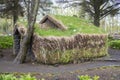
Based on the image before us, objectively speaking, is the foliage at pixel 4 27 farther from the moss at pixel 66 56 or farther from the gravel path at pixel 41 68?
the gravel path at pixel 41 68

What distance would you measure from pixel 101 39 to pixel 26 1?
38.7ft

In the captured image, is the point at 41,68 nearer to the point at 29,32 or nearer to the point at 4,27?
the point at 29,32

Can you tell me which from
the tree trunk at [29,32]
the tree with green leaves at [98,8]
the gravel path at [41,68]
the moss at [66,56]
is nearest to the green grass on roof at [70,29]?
the tree trunk at [29,32]

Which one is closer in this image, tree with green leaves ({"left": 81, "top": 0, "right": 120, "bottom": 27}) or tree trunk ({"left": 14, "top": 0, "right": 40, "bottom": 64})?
tree trunk ({"left": 14, "top": 0, "right": 40, "bottom": 64})

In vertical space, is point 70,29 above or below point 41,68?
above

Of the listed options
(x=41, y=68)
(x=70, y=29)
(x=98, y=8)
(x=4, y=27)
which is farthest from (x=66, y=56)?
(x=4, y=27)

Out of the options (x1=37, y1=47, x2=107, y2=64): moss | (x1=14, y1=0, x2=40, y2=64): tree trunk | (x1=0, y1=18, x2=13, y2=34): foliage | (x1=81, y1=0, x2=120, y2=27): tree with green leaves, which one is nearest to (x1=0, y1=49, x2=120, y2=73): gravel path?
(x1=37, y1=47, x2=107, y2=64): moss

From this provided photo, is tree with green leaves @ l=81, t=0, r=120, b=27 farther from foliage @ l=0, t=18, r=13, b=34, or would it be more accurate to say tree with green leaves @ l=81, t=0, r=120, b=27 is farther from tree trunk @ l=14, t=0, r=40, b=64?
foliage @ l=0, t=18, r=13, b=34

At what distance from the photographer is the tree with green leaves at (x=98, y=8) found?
2909 centimetres

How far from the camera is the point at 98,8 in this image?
29141 mm

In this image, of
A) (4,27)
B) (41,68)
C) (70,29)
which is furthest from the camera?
(4,27)

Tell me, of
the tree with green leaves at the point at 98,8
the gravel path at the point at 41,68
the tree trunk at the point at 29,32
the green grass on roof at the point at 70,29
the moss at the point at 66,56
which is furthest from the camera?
the tree with green leaves at the point at 98,8

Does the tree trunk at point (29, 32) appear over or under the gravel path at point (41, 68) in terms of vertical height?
over

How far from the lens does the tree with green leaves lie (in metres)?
29.1
